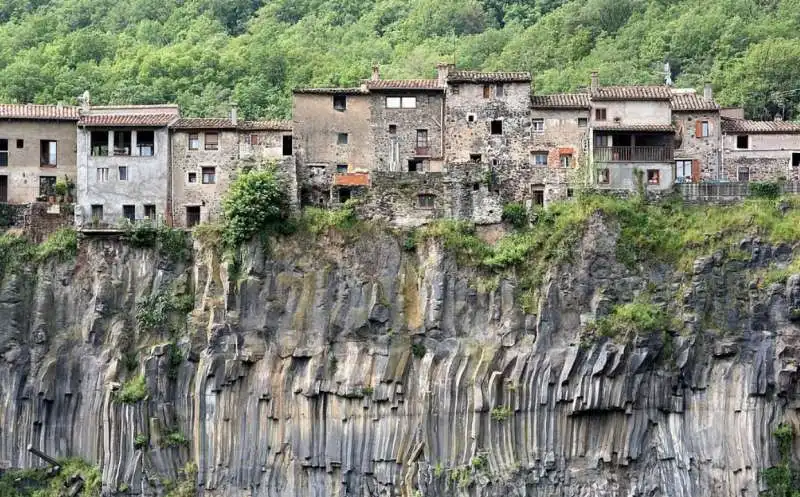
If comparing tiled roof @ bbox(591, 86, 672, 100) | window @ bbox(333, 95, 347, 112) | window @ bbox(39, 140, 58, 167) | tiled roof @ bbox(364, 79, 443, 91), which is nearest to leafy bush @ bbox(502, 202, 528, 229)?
tiled roof @ bbox(591, 86, 672, 100)

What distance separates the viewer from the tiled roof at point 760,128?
8281 centimetres

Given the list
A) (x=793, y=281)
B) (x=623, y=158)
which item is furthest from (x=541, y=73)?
(x=793, y=281)

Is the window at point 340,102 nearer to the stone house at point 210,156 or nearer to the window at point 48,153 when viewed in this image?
the stone house at point 210,156

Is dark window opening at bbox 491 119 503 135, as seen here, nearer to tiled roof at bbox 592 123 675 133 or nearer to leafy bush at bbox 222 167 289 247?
tiled roof at bbox 592 123 675 133

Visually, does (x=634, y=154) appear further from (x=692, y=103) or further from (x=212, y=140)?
(x=212, y=140)

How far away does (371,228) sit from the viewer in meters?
80.4

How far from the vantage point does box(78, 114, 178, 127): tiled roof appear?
269 ft

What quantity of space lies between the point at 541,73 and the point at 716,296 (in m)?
41.9

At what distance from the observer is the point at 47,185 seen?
3270 inches

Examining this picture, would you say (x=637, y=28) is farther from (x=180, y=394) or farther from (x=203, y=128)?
(x=180, y=394)

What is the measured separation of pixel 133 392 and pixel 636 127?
2625 centimetres

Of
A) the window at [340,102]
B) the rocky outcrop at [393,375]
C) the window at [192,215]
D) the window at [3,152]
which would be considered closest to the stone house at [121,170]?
the window at [192,215]

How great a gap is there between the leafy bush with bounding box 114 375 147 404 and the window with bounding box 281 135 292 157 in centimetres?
1284

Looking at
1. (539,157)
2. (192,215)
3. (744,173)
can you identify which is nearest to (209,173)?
(192,215)
